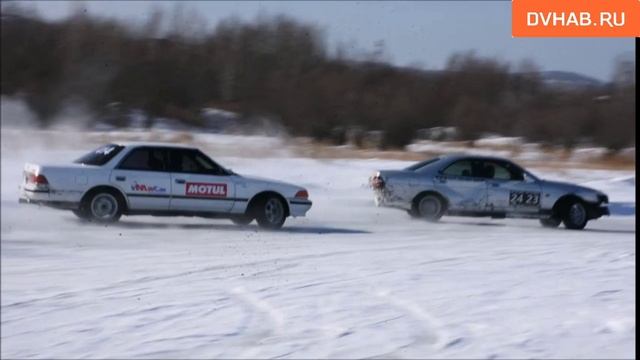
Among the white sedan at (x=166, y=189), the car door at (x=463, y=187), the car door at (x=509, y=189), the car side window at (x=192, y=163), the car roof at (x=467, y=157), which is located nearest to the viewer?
the white sedan at (x=166, y=189)

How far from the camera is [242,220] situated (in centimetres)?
1462

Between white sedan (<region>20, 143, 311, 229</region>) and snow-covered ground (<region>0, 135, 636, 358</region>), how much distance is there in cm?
80

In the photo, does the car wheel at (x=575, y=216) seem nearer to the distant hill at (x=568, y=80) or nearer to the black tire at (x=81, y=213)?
the distant hill at (x=568, y=80)

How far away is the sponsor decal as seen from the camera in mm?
13648

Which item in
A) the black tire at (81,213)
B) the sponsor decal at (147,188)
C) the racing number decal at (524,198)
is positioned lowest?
the black tire at (81,213)

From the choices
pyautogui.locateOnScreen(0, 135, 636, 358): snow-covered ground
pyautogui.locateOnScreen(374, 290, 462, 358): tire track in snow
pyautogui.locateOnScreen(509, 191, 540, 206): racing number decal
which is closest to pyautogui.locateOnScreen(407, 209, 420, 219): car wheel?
pyautogui.locateOnScreen(509, 191, 540, 206): racing number decal

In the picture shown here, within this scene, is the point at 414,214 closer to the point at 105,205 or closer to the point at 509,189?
the point at 509,189

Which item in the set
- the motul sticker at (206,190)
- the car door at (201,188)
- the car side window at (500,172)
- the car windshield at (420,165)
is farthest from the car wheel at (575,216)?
the motul sticker at (206,190)

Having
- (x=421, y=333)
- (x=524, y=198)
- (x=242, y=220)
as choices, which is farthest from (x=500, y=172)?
(x=421, y=333)

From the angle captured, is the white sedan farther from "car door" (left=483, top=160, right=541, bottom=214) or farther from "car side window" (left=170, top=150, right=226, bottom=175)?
"car door" (left=483, top=160, right=541, bottom=214)

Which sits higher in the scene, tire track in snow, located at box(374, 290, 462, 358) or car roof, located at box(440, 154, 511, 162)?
car roof, located at box(440, 154, 511, 162)

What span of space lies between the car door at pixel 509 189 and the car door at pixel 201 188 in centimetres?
507

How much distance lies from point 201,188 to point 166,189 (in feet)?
1.55

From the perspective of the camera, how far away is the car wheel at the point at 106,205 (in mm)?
12602
